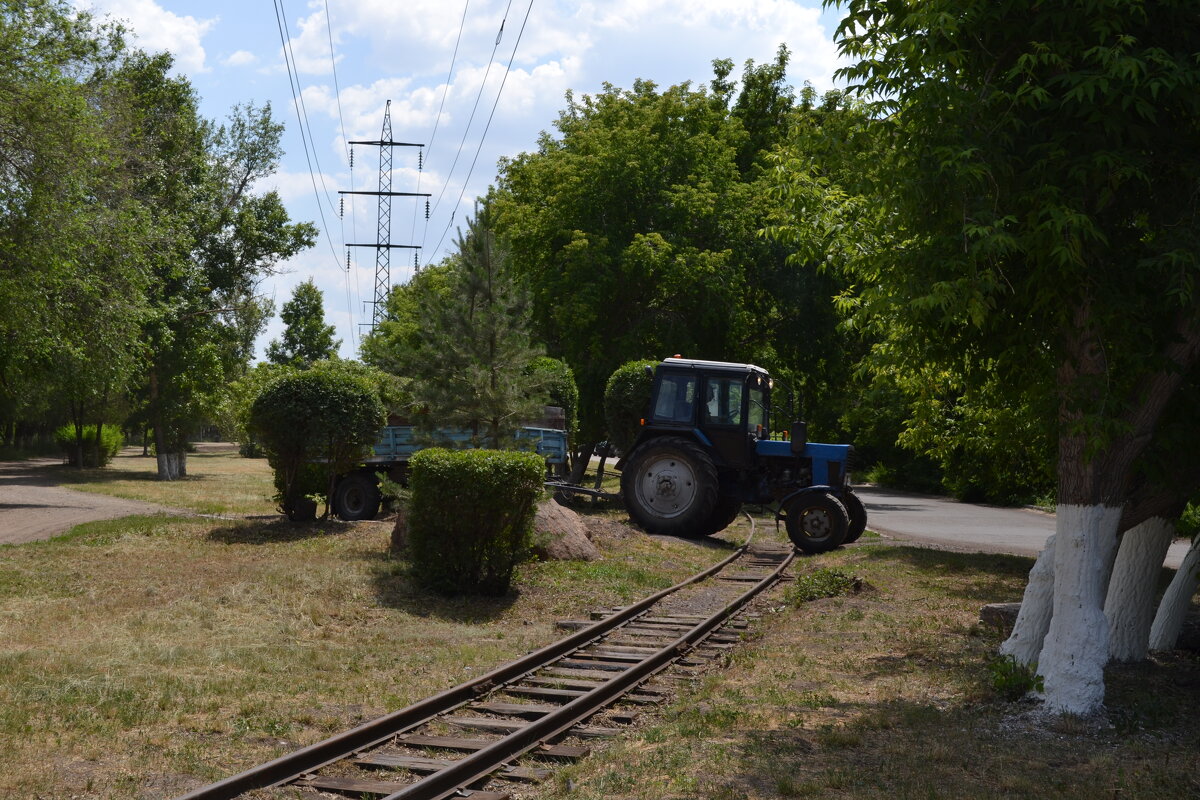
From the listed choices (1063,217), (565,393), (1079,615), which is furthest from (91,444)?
(1063,217)

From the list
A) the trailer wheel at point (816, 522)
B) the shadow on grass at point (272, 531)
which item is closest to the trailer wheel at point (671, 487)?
the trailer wheel at point (816, 522)

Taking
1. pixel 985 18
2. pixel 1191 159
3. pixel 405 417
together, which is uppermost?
pixel 985 18

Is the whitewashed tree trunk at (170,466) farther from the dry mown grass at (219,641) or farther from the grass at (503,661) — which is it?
the grass at (503,661)

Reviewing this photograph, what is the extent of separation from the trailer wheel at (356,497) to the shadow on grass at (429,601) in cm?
723

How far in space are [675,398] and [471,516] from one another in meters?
7.99

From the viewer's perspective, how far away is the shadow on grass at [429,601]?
12586mm

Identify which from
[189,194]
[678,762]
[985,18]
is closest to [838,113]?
[985,18]

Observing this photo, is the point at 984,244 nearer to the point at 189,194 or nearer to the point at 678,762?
the point at 678,762

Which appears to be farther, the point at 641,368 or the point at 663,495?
the point at 641,368

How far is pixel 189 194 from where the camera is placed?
39625 mm

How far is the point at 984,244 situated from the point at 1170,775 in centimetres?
345

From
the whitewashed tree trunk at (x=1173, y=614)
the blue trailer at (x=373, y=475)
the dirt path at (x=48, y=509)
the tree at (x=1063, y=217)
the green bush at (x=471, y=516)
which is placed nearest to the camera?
the tree at (x=1063, y=217)

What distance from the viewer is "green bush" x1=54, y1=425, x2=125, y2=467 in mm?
48984

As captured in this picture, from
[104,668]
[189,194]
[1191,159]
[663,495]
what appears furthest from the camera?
[189,194]
